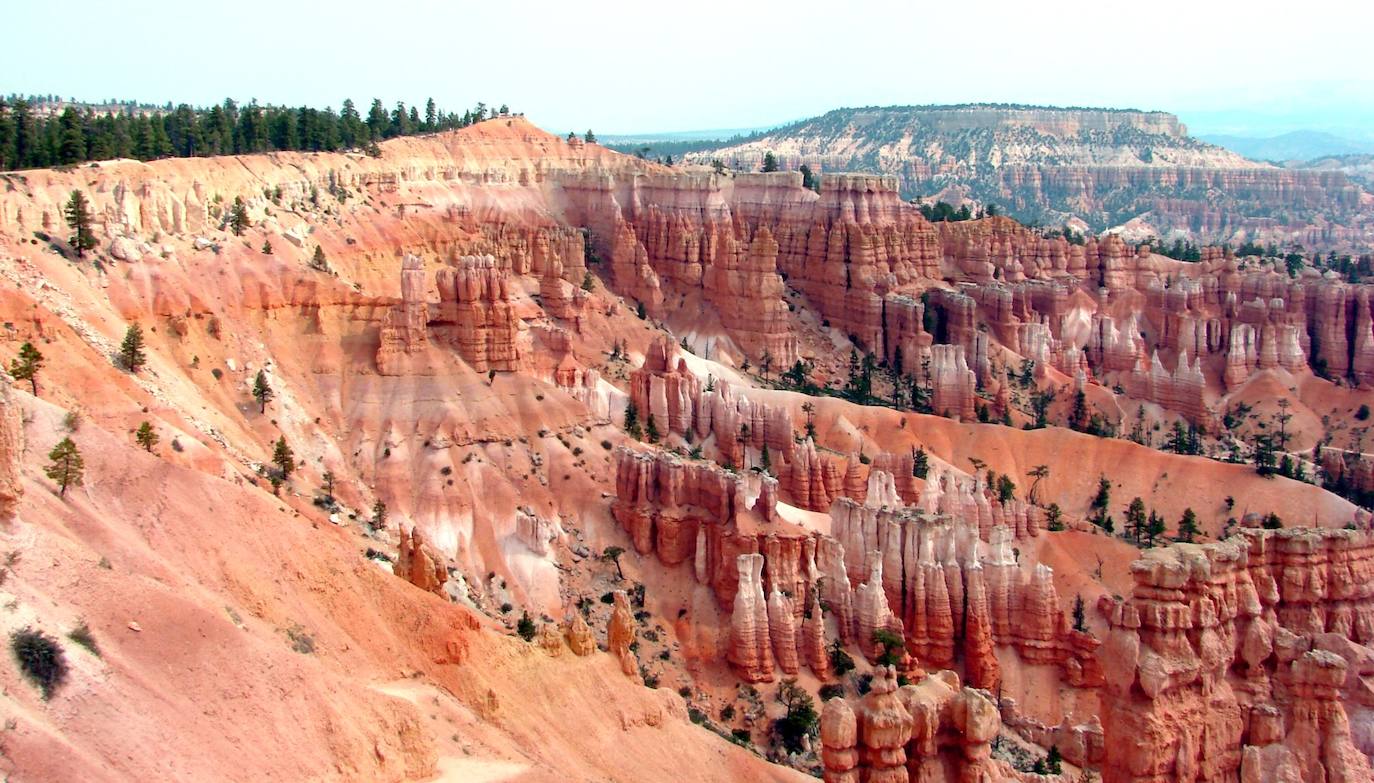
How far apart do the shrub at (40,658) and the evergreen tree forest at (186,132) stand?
46162 millimetres

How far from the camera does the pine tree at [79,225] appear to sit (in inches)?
2173

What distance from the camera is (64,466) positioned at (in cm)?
2898

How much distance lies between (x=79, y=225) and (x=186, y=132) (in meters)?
26.5

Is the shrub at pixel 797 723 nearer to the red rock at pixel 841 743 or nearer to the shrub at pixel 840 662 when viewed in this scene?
the shrub at pixel 840 662

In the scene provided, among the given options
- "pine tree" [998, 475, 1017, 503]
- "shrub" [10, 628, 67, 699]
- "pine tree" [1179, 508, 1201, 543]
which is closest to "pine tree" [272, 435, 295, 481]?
"shrub" [10, 628, 67, 699]

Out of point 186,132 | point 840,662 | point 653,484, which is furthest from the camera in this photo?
point 186,132

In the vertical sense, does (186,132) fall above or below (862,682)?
above

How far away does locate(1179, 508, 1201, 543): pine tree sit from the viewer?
218 feet

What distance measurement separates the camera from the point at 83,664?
74.5 ft

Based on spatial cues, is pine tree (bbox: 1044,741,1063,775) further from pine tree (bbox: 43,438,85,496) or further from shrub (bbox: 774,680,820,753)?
pine tree (bbox: 43,438,85,496)

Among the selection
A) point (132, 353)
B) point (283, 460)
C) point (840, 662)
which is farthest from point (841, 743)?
point (132, 353)

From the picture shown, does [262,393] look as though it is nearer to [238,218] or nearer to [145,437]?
[238,218]

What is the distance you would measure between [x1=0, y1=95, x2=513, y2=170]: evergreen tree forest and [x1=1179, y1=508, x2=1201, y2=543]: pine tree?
55.9 meters

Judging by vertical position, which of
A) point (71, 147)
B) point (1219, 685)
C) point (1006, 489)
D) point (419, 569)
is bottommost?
point (1006, 489)
